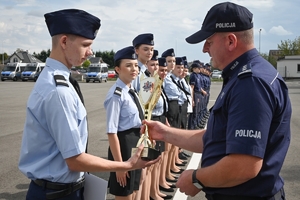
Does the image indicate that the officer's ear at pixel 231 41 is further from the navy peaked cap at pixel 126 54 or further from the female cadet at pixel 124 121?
the navy peaked cap at pixel 126 54

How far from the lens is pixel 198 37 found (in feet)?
7.39

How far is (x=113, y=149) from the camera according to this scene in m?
3.60

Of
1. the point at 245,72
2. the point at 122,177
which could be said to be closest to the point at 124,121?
the point at 122,177

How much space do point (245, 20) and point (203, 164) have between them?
2.97 ft

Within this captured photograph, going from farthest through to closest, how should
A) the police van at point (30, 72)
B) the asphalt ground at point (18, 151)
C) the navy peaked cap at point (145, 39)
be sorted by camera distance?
1. the police van at point (30, 72)
2. the asphalt ground at point (18, 151)
3. the navy peaked cap at point (145, 39)

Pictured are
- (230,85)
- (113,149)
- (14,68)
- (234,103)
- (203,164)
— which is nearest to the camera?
(234,103)

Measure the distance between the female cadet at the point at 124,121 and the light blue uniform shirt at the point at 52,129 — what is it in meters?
1.21

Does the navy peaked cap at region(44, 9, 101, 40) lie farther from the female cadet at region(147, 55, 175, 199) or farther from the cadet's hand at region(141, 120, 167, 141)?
the female cadet at region(147, 55, 175, 199)

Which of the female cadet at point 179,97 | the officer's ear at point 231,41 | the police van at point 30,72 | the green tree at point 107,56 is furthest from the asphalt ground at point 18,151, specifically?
the green tree at point 107,56

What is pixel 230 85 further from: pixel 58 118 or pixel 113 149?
pixel 113 149

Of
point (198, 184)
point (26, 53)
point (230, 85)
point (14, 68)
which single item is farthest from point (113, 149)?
point (26, 53)

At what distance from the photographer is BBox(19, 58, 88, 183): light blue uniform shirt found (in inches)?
85.4

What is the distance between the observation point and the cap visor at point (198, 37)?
2201 millimetres

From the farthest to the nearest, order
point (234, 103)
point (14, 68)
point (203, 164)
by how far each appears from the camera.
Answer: point (14, 68) < point (203, 164) < point (234, 103)
